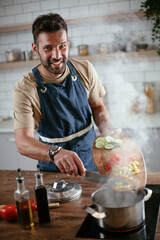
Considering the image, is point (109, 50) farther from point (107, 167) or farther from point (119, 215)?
point (119, 215)

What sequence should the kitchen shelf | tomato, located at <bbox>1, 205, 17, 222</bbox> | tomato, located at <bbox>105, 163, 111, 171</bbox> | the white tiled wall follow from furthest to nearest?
the white tiled wall
the kitchen shelf
tomato, located at <bbox>105, 163, 111, 171</bbox>
tomato, located at <bbox>1, 205, 17, 222</bbox>

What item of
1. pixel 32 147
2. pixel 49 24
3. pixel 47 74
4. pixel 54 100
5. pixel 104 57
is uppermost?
pixel 49 24

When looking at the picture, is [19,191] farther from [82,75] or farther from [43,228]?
[82,75]

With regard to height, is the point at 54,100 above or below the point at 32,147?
above

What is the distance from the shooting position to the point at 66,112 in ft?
8.34

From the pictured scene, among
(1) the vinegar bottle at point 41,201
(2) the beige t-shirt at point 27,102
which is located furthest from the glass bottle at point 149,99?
(1) the vinegar bottle at point 41,201

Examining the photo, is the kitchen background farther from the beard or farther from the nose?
the nose

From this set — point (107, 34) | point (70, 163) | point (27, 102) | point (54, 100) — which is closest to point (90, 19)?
point (107, 34)

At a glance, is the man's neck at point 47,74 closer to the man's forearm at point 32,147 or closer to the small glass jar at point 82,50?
the man's forearm at point 32,147

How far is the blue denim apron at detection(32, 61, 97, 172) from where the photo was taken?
8.15 feet

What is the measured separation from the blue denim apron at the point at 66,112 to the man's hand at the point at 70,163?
0.62m

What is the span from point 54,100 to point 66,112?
0.15 m

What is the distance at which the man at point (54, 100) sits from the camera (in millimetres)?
2337

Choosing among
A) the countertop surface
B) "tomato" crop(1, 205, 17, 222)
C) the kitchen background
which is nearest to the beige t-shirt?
"tomato" crop(1, 205, 17, 222)
